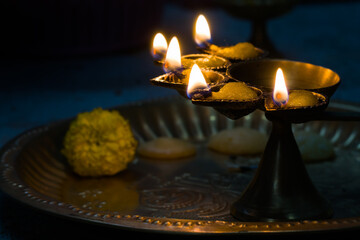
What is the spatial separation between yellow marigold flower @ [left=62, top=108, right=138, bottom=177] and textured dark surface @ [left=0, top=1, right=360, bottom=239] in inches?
4.5

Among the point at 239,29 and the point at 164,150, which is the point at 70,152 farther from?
the point at 239,29

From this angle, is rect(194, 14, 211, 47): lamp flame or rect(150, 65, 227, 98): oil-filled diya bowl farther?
rect(194, 14, 211, 47): lamp flame

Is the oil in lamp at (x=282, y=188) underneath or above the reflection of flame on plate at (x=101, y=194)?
above

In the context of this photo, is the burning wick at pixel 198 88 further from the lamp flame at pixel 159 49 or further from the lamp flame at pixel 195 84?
the lamp flame at pixel 159 49

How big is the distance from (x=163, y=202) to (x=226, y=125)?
1.16 ft

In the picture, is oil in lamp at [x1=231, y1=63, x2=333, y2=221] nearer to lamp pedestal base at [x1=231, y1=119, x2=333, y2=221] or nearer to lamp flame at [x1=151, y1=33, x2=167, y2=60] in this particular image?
lamp pedestal base at [x1=231, y1=119, x2=333, y2=221]

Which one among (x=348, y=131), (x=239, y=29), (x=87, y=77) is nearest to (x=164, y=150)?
(x=348, y=131)

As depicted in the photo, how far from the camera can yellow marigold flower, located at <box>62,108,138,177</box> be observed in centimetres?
97

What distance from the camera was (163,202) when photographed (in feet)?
2.89

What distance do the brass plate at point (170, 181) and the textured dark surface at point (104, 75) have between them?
0.06 metres

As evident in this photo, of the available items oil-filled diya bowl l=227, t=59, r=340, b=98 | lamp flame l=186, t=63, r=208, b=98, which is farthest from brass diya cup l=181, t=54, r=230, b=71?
lamp flame l=186, t=63, r=208, b=98

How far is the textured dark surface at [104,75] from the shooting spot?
928 millimetres

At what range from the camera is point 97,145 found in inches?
38.8

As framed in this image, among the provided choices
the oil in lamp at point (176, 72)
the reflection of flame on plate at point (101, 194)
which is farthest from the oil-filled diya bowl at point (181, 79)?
the reflection of flame on plate at point (101, 194)
